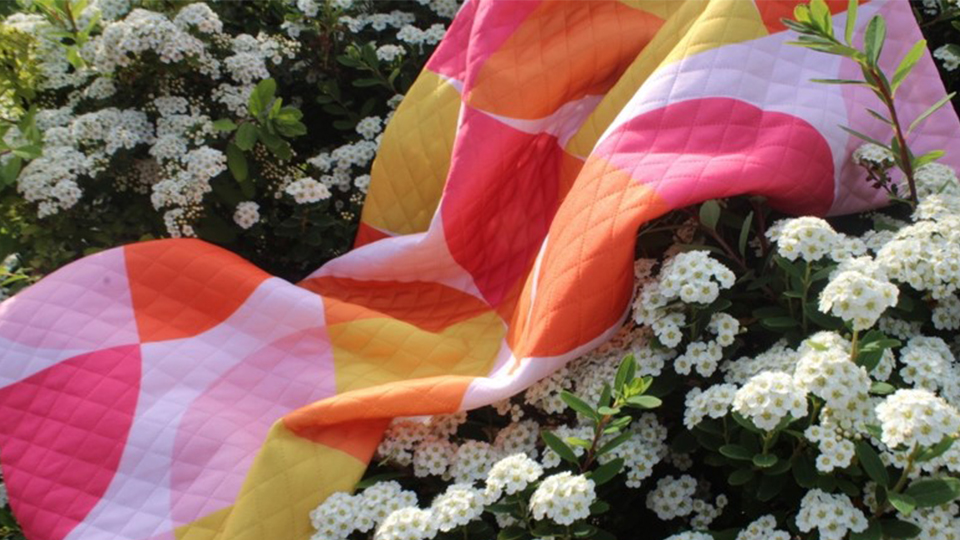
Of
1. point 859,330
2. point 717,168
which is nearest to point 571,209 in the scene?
point 717,168

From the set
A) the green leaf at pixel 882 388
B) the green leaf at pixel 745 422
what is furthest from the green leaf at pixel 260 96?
the green leaf at pixel 882 388

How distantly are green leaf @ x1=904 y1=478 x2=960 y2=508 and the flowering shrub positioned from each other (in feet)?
3.96

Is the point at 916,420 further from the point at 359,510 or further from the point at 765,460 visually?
the point at 359,510

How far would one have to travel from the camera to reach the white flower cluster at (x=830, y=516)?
1193mm

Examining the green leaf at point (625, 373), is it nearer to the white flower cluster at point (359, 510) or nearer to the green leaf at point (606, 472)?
the green leaf at point (606, 472)

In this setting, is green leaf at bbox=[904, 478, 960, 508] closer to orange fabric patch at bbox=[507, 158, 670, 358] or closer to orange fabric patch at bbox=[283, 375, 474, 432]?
orange fabric patch at bbox=[507, 158, 670, 358]

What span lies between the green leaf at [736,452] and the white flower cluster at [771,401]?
0.07m

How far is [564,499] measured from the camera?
1.26 m

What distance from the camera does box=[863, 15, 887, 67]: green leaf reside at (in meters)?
1.44

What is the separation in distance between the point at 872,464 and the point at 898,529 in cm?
8

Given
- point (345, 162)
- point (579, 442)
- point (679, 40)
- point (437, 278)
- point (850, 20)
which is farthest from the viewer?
point (345, 162)

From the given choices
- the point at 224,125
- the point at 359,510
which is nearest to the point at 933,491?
the point at 359,510

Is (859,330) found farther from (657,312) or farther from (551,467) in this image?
(551,467)

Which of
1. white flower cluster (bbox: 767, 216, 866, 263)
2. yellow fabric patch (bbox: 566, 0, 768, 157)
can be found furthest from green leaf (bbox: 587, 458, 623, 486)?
yellow fabric patch (bbox: 566, 0, 768, 157)
